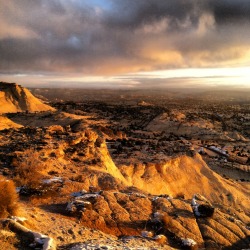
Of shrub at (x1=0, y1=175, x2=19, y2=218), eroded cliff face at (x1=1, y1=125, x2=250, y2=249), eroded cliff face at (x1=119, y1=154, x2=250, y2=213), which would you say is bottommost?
eroded cliff face at (x1=119, y1=154, x2=250, y2=213)

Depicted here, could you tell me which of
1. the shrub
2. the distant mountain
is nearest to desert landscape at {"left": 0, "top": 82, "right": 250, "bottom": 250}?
the shrub

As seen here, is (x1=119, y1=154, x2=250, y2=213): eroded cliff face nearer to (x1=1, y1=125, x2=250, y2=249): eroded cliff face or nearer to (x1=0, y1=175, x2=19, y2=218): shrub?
(x1=1, y1=125, x2=250, y2=249): eroded cliff face

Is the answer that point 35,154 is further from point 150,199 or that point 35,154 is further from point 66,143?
point 150,199

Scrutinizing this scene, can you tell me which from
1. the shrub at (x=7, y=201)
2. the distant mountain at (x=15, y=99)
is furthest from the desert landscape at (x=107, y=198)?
the distant mountain at (x=15, y=99)

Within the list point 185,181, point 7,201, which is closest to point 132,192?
point 7,201

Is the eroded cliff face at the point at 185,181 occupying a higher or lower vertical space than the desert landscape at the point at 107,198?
lower

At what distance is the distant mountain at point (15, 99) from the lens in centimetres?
7973

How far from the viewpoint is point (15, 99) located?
84.1 m

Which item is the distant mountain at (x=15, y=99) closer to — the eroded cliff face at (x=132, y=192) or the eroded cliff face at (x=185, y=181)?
the eroded cliff face at (x=132, y=192)

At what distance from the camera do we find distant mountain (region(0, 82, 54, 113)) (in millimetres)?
79731

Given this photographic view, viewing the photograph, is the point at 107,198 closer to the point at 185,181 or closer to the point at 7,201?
the point at 7,201

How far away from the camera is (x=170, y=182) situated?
30.6m

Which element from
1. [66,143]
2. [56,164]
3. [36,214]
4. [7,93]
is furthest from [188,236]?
[7,93]

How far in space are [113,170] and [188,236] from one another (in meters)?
12.7
